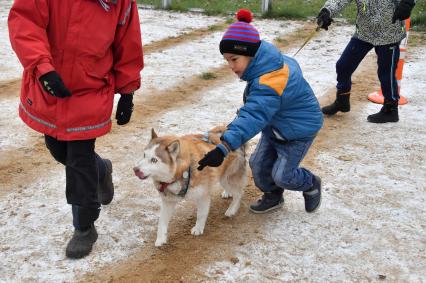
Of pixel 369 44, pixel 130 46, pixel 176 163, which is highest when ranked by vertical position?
pixel 130 46

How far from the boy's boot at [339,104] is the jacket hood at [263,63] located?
3.49 m

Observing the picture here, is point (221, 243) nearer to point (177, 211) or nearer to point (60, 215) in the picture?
point (177, 211)

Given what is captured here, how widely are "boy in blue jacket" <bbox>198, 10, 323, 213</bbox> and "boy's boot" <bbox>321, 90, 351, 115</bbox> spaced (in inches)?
109

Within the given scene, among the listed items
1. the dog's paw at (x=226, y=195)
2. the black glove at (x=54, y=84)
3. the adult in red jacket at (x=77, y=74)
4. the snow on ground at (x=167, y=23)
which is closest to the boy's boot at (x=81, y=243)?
the adult in red jacket at (x=77, y=74)

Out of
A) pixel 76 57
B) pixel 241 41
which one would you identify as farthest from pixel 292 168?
pixel 76 57

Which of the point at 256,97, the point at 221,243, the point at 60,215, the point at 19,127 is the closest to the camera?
the point at 256,97

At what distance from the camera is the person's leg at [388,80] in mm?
6441

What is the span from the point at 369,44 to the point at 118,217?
13.6ft

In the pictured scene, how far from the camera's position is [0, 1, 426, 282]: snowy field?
3.71 metres

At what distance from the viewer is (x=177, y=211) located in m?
4.53

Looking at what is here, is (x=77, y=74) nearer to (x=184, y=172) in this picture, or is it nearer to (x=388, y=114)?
(x=184, y=172)

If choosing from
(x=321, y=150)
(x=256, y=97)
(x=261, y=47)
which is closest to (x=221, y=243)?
(x=256, y=97)

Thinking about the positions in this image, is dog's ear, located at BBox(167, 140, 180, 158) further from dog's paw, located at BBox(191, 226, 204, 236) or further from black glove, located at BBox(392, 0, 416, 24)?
black glove, located at BBox(392, 0, 416, 24)

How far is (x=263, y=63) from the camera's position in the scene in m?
3.54
